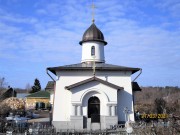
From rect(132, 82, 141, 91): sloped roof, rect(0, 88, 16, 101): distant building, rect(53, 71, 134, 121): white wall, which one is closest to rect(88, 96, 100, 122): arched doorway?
rect(53, 71, 134, 121): white wall

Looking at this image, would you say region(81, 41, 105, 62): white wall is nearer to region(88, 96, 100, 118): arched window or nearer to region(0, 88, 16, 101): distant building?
region(88, 96, 100, 118): arched window

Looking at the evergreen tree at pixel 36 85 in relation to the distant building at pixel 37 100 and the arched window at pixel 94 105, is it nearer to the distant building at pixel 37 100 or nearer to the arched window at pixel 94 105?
the distant building at pixel 37 100

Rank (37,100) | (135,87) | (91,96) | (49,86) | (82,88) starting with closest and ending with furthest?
(82,88) → (91,96) → (135,87) → (49,86) → (37,100)

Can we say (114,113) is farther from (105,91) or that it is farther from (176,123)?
(176,123)

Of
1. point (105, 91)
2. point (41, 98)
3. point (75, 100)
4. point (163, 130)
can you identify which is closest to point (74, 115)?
point (75, 100)

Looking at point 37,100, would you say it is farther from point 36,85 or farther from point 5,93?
point 36,85

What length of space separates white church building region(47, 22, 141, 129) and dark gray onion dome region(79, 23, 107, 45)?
3.60 meters

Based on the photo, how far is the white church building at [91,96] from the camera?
20.4 metres

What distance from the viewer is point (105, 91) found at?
20.8 metres

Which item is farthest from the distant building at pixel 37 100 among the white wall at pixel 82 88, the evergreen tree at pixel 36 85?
the white wall at pixel 82 88

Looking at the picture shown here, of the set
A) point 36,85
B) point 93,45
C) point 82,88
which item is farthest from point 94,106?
point 36,85

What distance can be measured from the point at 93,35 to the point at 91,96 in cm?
670

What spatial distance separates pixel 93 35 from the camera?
25.0 meters

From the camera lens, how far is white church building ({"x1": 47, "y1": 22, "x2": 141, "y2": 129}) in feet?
66.9
